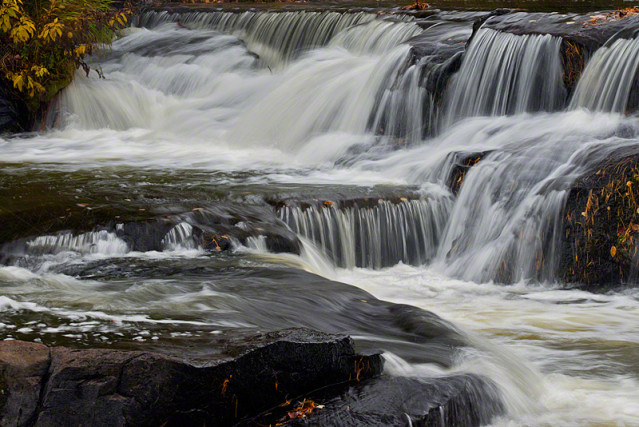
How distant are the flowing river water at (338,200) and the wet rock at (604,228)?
5.4 inches

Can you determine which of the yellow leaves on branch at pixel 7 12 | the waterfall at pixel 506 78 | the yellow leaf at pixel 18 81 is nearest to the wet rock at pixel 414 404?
the waterfall at pixel 506 78

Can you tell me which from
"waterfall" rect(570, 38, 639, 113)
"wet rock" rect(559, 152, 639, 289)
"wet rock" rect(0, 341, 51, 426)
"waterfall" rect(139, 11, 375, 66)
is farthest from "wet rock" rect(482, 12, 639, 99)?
"wet rock" rect(0, 341, 51, 426)

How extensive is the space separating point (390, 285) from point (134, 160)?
4312 millimetres

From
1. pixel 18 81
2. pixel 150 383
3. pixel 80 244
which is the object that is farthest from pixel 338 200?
pixel 18 81

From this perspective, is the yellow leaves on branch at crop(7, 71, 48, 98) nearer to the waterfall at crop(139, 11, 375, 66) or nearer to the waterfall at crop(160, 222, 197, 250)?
the waterfall at crop(139, 11, 375, 66)

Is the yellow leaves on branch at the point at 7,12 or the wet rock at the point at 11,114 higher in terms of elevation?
the yellow leaves on branch at the point at 7,12

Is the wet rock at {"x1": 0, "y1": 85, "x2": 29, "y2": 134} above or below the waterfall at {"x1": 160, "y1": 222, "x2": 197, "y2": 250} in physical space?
above

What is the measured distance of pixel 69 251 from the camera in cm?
607

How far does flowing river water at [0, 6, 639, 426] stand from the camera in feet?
15.6

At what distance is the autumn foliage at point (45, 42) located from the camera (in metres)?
11.1

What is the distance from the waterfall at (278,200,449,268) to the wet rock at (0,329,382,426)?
345cm

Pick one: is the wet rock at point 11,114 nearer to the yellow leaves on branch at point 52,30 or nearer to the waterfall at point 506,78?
the yellow leaves on branch at point 52,30

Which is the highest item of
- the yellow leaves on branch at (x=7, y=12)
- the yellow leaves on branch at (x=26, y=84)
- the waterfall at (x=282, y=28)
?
the yellow leaves on branch at (x=7, y=12)

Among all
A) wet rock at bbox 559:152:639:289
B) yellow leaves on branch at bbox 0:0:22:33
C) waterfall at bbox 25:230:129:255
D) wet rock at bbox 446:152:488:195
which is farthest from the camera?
yellow leaves on branch at bbox 0:0:22:33
